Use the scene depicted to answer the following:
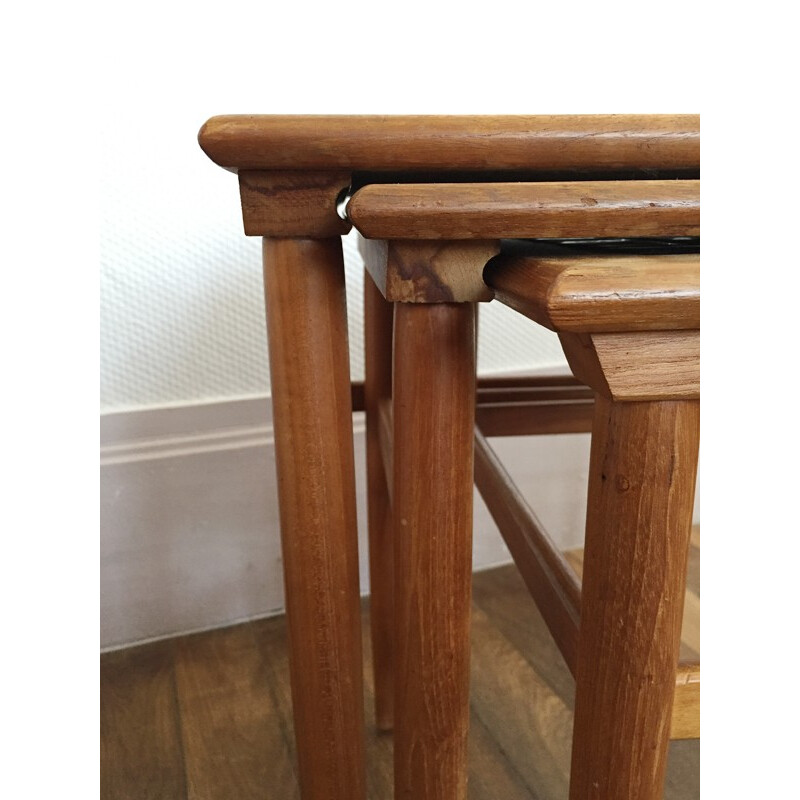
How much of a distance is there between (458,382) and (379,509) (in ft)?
1.74

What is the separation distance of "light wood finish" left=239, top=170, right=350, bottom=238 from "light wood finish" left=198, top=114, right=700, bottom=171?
22mm

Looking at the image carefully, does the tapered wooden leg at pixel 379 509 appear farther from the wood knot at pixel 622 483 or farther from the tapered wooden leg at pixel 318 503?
the wood knot at pixel 622 483

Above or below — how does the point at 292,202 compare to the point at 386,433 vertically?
above

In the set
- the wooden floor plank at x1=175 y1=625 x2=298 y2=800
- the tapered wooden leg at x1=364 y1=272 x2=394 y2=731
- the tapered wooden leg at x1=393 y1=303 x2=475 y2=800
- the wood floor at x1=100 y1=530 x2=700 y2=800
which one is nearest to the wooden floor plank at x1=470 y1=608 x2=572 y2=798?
the wood floor at x1=100 y1=530 x2=700 y2=800

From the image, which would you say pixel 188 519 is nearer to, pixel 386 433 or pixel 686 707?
pixel 386 433

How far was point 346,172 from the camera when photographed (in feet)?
1.38

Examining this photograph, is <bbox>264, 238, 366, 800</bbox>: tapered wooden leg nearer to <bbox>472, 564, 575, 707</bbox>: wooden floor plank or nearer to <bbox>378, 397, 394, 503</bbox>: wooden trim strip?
<bbox>378, 397, 394, 503</bbox>: wooden trim strip

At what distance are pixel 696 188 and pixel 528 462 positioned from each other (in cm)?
102

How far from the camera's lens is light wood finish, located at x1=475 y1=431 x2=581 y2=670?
477 millimetres

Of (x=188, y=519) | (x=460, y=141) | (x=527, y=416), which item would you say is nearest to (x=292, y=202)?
(x=460, y=141)

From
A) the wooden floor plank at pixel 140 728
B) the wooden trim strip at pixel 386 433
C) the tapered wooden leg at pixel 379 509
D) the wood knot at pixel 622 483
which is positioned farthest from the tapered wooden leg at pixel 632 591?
the wooden floor plank at pixel 140 728

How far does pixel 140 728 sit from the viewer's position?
0.94 metres

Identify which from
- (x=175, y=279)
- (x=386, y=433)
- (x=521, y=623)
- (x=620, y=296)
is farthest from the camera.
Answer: (x=521, y=623)
